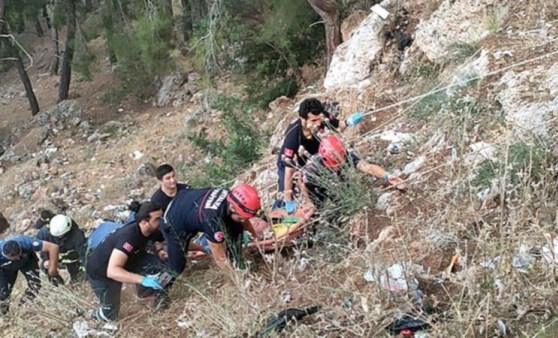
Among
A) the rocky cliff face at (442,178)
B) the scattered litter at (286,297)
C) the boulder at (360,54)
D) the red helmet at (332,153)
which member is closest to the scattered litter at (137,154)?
the rocky cliff face at (442,178)

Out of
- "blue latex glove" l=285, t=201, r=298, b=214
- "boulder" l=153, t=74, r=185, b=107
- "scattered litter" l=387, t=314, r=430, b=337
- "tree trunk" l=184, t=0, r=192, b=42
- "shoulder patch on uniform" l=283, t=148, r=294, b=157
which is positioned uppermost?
"scattered litter" l=387, t=314, r=430, b=337

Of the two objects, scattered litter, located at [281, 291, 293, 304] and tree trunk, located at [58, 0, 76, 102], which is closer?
scattered litter, located at [281, 291, 293, 304]

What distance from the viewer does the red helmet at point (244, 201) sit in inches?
167

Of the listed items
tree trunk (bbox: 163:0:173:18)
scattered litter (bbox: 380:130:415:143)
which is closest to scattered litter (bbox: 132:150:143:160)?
tree trunk (bbox: 163:0:173:18)

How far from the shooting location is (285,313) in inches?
142

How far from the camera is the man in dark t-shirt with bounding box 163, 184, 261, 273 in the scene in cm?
427

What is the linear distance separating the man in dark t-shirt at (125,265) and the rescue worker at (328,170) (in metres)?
1.05

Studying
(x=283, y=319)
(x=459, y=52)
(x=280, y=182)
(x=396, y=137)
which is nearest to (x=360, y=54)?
(x=459, y=52)

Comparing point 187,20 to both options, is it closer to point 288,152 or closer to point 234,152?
point 234,152

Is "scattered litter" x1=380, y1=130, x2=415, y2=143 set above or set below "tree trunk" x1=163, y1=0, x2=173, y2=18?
above

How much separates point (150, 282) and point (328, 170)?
1373 millimetres

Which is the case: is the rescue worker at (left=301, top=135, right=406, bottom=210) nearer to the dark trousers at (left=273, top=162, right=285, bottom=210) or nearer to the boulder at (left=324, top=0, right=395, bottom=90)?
the dark trousers at (left=273, top=162, right=285, bottom=210)

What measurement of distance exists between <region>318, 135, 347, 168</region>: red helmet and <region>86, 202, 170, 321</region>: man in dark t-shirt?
1178 millimetres

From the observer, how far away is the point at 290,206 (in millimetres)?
5094
